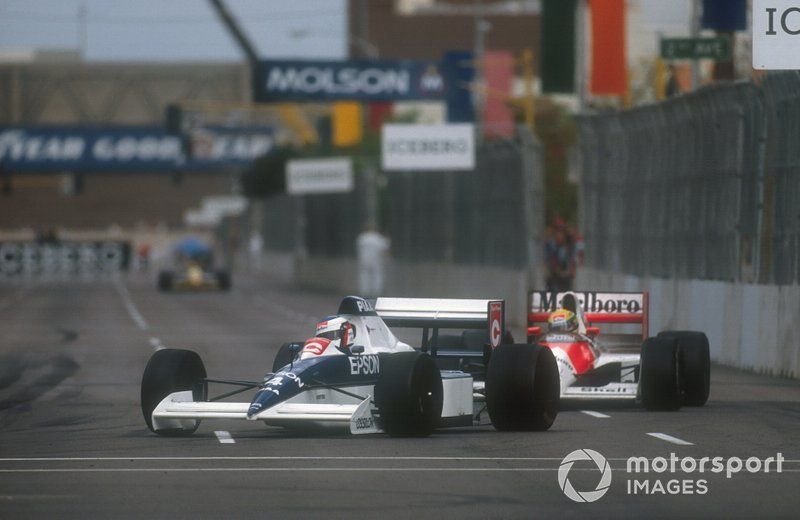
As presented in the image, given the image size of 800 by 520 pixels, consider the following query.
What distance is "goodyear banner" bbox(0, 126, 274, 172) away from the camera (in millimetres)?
115438

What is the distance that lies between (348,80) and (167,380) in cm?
3838

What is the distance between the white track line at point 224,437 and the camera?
49.0ft

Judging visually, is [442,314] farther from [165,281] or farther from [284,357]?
[165,281]

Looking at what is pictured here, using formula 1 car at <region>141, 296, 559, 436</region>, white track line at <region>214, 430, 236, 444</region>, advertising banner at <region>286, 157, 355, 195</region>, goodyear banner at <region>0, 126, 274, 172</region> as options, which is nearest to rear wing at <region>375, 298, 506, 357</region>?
formula 1 car at <region>141, 296, 559, 436</region>

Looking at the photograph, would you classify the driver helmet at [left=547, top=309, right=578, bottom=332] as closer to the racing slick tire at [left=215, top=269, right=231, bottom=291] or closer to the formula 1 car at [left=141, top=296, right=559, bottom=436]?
the formula 1 car at [left=141, top=296, right=559, bottom=436]

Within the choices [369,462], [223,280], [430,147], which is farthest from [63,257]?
[369,462]

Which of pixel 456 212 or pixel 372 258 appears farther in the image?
pixel 372 258

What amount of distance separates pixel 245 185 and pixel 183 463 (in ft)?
278

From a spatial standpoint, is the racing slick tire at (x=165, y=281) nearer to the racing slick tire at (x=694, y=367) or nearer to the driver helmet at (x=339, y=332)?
the racing slick tire at (x=694, y=367)

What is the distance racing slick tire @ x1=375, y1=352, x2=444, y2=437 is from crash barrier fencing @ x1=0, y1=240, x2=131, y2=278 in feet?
241

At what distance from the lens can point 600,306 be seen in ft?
64.7

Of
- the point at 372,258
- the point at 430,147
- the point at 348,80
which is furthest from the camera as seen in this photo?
the point at 348,80

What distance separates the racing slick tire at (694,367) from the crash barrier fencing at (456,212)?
1774cm

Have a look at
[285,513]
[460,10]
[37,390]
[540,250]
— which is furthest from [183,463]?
[460,10]
